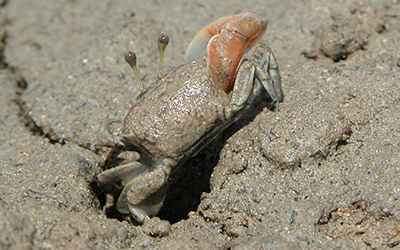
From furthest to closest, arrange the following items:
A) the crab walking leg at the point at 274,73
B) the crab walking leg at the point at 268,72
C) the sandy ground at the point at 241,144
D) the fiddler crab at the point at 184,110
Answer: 1. the crab walking leg at the point at 274,73
2. the crab walking leg at the point at 268,72
3. the fiddler crab at the point at 184,110
4. the sandy ground at the point at 241,144

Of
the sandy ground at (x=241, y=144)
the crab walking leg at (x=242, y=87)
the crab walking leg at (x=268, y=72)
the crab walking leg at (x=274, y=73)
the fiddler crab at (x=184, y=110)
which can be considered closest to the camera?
the sandy ground at (x=241, y=144)

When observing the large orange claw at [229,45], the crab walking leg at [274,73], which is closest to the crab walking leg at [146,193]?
the large orange claw at [229,45]

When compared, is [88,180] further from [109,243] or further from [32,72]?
[32,72]

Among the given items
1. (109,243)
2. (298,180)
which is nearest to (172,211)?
(109,243)

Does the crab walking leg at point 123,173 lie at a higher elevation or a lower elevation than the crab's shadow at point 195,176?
higher

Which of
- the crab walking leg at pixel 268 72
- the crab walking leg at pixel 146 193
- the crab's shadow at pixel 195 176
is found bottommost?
the crab's shadow at pixel 195 176

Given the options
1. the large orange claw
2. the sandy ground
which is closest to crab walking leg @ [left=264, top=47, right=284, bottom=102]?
the sandy ground

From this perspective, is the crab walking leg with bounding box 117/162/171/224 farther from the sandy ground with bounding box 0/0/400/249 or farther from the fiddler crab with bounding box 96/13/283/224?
the sandy ground with bounding box 0/0/400/249

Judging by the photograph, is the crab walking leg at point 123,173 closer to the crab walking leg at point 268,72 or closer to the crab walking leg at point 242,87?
the crab walking leg at point 242,87
